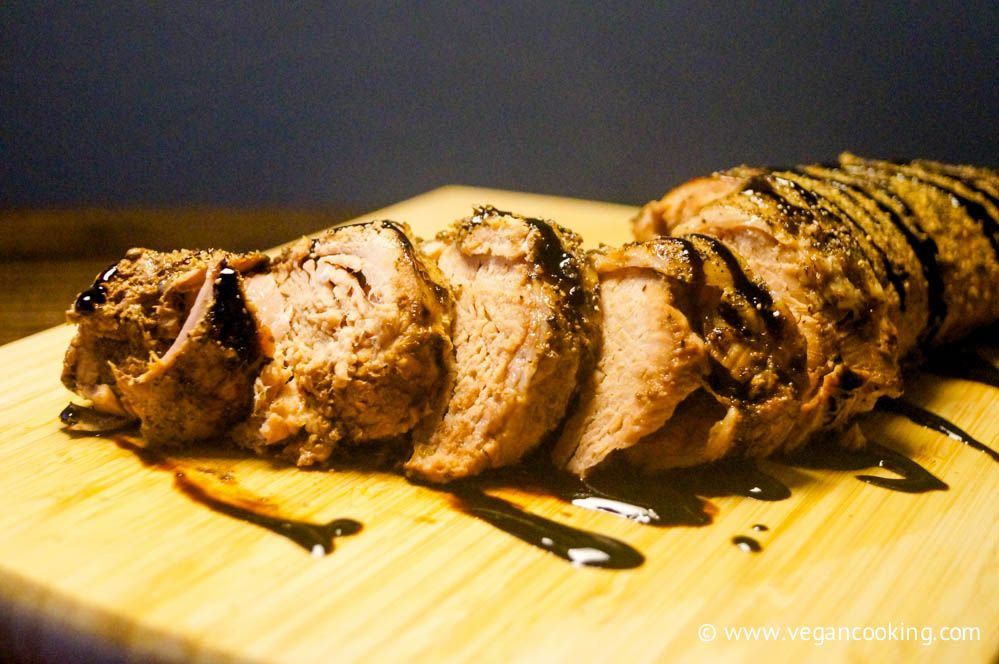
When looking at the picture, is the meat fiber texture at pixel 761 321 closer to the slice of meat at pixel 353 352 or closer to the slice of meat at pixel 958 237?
the slice of meat at pixel 958 237

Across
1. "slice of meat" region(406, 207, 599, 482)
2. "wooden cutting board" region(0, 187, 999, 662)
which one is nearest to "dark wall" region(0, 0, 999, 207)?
"wooden cutting board" region(0, 187, 999, 662)

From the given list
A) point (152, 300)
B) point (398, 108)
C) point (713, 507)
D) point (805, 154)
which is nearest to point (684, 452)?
point (713, 507)

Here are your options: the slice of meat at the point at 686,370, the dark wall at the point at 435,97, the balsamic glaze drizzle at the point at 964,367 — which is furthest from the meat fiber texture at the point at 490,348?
the dark wall at the point at 435,97

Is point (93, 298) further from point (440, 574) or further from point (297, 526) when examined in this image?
point (440, 574)

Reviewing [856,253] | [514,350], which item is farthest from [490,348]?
[856,253]

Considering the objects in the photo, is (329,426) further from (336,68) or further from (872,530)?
(336,68)

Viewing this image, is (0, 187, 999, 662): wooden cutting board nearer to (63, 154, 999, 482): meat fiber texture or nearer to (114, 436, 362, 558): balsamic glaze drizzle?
(114, 436, 362, 558): balsamic glaze drizzle
